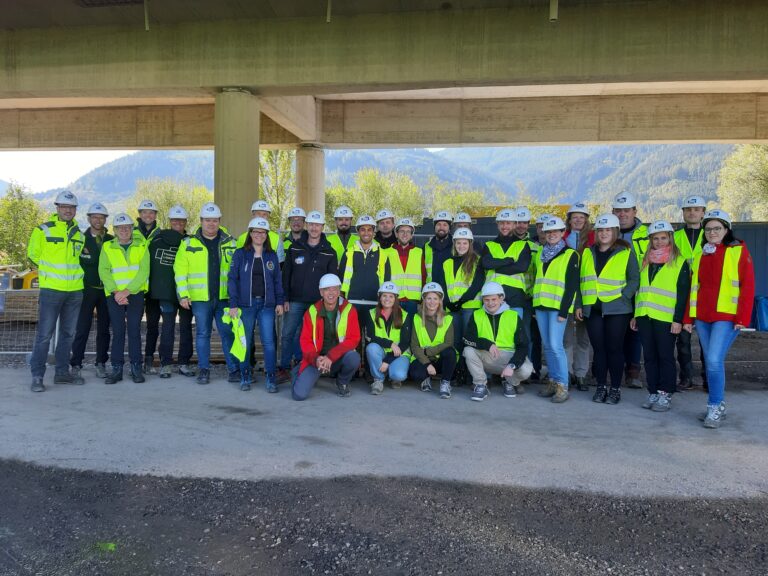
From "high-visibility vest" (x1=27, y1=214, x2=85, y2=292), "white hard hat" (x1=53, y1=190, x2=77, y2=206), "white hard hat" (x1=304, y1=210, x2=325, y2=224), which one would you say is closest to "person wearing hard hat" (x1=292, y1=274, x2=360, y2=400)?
"white hard hat" (x1=304, y1=210, x2=325, y2=224)

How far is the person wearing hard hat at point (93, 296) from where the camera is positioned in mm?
7160

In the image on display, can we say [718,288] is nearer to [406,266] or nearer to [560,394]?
[560,394]

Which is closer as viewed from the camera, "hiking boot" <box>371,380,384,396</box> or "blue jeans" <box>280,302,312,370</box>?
"hiking boot" <box>371,380,384,396</box>

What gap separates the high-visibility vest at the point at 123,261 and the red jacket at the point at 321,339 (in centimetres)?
208

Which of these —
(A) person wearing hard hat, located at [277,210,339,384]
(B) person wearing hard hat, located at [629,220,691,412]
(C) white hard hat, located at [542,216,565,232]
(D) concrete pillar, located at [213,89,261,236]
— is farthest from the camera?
(D) concrete pillar, located at [213,89,261,236]

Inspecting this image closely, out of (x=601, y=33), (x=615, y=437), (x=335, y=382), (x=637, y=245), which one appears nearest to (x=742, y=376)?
(x=637, y=245)

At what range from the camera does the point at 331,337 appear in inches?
263

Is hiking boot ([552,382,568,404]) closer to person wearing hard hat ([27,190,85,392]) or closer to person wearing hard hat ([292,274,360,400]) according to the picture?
person wearing hard hat ([292,274,360,400])

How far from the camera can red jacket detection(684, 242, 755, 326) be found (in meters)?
5.46

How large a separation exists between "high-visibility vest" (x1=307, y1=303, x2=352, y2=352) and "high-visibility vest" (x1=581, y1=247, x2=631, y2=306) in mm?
2540

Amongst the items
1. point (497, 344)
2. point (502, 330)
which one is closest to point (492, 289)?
point (502, 330)

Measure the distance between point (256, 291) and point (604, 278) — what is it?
12.4 feet

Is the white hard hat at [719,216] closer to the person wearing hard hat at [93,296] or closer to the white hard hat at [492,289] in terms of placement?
the white hard hat at [492,289]

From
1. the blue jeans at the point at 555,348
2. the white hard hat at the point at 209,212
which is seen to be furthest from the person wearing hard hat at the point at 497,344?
the white hard hat at the point at 209,212
